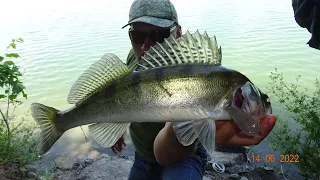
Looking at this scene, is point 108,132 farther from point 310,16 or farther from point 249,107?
point 310,16

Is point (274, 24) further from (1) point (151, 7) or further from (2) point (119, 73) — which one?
(2) point (119, 73)

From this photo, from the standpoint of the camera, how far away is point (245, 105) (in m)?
1.82

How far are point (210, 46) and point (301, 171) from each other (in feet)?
13.4

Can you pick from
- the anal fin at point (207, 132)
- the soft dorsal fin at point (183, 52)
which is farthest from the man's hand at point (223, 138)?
the soft dorsal fin at point (183, 52)

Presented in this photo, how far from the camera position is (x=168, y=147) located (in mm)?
2232

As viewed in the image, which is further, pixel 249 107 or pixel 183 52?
pixel 183 52

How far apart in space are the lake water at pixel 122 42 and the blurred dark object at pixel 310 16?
5839 millimetres

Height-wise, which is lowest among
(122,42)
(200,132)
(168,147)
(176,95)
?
(122,42)

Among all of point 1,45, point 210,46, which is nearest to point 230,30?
point 1,45

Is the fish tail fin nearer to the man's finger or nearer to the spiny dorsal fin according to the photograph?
the spiny dorsal fin

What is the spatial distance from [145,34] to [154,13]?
0.76 ft

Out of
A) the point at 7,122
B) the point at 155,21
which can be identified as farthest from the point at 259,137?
the point at 7,122

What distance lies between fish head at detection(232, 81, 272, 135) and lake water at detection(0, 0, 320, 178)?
23.9 ft

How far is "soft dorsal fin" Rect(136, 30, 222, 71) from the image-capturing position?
193cm
